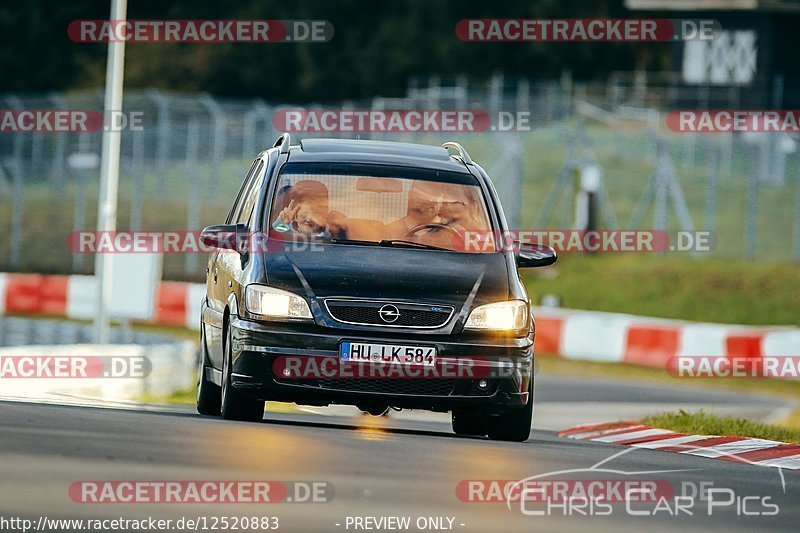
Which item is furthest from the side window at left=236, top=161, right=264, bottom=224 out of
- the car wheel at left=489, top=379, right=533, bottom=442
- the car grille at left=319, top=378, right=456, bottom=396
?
the car wheel at left=489, top=379, right=533, bottom=442

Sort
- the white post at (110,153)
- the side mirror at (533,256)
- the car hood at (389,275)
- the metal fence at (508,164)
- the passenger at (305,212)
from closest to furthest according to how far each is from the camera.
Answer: the car hood at (389,275)
the passenger at (305,212)
the side mirror at (533,256)
the white post at (110,153)
the metal fence at (508,164)

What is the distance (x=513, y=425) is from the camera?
Answer: 12.3 metres

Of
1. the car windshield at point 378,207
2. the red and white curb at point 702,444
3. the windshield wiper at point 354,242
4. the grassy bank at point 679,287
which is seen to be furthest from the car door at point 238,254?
the grassy bank at point 679,287

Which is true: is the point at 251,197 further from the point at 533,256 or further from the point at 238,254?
the point at 533,256

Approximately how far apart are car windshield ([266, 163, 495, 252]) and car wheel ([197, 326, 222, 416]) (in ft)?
5.00

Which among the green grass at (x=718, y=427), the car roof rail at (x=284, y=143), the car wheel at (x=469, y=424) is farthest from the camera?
the green grass at (x=718, y=427)

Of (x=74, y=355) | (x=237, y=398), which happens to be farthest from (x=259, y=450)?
(x=74, y=355)

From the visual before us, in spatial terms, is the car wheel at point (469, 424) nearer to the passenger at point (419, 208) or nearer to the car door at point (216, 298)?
the passenger at point (419, 208)

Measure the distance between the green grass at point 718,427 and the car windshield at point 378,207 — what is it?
2938mm

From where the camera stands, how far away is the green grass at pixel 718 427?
14.4 meters

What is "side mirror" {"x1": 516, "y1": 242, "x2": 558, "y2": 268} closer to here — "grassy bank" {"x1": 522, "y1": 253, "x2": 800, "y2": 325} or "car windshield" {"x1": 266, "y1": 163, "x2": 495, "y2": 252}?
"car windshield" {"x1": 266, "y1": 163, "x2": 495, "y2": 252}

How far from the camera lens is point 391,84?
74438mm

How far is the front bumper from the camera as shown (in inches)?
453

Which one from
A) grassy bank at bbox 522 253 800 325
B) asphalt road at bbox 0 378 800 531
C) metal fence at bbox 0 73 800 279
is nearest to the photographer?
asphalt road at bbox 0 378 800 531
